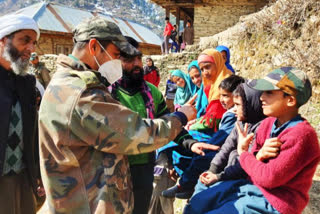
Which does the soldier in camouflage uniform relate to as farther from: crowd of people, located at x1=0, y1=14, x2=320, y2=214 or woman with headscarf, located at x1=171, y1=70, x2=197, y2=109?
woman with headscarf, located at x1=171, y1=70, x2=197, y2=109

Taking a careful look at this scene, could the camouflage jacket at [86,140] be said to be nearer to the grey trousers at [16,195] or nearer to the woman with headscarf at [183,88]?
the grey trousers at [16,195]

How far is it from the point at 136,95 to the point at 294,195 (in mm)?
1266

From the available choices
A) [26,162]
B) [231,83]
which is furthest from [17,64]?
[231,83]

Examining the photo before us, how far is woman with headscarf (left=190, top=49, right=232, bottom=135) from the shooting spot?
7.80ft

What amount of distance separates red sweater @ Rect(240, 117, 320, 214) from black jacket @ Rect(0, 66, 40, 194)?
154 centimetres

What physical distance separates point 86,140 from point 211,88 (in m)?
1.62

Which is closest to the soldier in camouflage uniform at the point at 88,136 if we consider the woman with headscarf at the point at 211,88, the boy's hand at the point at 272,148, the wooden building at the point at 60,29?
the boy's hand at the point at 272,148

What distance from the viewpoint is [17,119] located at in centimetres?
196

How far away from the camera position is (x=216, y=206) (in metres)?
1.64

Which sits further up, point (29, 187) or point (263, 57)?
point (263, 57)

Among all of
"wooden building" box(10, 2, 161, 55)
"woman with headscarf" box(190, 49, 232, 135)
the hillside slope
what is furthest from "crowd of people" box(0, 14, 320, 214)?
"wooden building" box(10, 2, 161, 55)

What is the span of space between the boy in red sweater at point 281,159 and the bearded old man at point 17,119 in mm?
1364

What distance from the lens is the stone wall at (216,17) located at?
46.1 feet

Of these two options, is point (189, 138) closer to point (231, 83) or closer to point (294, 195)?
point (231, 83)
